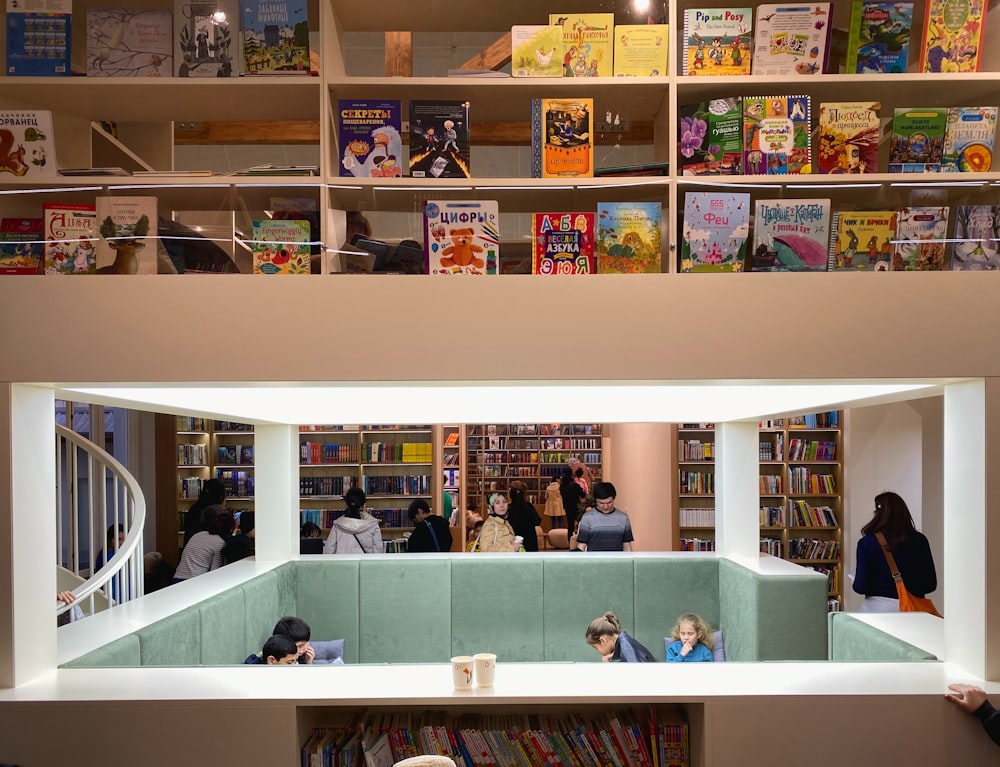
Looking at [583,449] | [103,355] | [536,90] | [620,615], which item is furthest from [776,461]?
[103,355]

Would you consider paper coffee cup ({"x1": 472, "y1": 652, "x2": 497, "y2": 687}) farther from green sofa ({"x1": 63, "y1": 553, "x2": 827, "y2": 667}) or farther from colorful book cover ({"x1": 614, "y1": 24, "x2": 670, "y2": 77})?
green sofa ({"x1": 63, "y1": 553, "x2": 827, "y2": 667})

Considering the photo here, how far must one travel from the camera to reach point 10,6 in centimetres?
328

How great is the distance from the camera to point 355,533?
21.2ft

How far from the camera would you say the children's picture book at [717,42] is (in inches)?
127

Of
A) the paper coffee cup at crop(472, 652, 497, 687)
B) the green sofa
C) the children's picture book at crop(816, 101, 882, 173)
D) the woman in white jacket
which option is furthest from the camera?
the woman in white jacket

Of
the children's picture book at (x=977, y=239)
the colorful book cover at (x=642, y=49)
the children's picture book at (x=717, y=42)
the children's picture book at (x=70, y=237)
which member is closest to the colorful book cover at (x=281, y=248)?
the children's picture book at (x=70, y=237)

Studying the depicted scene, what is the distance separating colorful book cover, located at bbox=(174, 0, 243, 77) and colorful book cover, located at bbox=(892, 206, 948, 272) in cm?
270

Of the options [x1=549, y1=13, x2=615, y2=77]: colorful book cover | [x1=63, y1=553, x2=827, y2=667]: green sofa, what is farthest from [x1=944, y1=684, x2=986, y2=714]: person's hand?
[x1=63, y1=553, x2=827, y2=667]: green sofa

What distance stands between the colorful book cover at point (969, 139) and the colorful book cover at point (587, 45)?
4.51 ft

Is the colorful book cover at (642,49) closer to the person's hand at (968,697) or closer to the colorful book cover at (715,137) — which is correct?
the colorful book cover at (715,137)

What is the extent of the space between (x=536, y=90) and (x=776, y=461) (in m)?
5.71

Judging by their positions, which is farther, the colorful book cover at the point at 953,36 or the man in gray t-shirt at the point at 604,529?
the man in gray t-shirt at the point at 604,529

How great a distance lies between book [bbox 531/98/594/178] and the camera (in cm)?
326

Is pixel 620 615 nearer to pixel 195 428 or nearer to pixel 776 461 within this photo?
pixel 776 461
